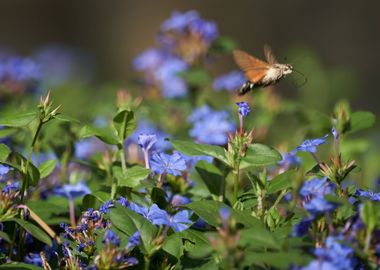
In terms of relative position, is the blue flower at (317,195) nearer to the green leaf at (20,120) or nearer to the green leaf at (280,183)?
the green leaf at (280,183)

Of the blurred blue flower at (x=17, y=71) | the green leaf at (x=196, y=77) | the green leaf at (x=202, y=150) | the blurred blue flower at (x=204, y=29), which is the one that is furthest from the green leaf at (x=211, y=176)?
the blurred blue flower at (x=17, y=71)


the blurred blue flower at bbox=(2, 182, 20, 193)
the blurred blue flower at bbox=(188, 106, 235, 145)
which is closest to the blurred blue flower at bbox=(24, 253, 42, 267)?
the blurred blue flower at bbox=(2, 182, 20, 193)

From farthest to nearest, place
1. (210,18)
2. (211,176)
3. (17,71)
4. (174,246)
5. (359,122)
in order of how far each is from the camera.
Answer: (210,18) < (17,71) < (359,122) < (211,176) < (174,246)

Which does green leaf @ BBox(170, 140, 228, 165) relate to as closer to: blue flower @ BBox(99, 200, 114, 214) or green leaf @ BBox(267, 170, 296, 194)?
green leaf @ BBox(267, 170, 296, 194)

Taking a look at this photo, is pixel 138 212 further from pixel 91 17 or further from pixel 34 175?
pixel 91 17

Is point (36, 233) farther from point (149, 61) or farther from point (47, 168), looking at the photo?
point (149, 61)

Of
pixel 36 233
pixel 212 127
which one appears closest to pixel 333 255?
pixel 36 233

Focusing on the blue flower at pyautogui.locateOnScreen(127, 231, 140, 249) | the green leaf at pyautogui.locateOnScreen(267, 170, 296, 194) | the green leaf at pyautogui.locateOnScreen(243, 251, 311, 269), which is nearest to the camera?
the green leaf at pyautogui.locateOnScreen(243, 251, 311, 269)
